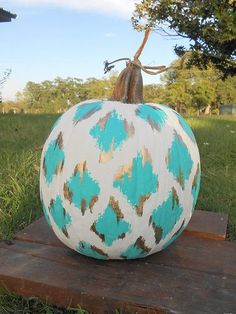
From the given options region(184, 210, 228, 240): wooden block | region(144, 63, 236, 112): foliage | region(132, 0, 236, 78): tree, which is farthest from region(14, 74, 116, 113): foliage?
region(184, 210, 228, 240): wooden block

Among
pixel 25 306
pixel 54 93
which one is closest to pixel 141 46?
pixel 25 306

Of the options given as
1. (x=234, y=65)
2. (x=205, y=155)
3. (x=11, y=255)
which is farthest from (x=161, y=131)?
(x=234, y=65)

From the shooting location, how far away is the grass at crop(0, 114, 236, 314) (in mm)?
1636

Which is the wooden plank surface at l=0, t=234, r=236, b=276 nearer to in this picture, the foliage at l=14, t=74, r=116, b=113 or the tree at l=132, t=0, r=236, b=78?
the tree at l=132, t=0, r=236, b=78

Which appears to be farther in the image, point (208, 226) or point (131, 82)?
point (208, 226)

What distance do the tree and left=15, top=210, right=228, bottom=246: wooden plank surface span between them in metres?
2.60

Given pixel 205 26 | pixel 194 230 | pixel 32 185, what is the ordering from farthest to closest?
pixel 205 26 < pixel 32 185 < pixel 194 230

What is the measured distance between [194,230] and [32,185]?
127 cm

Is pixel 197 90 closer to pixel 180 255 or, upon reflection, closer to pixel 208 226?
pixel 208 226

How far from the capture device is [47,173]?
1.70 m

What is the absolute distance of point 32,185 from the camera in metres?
2.85

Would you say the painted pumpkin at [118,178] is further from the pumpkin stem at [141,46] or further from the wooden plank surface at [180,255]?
the pumpkin stem at [141,46]

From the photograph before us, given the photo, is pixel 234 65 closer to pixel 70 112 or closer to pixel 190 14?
pixel 190 14

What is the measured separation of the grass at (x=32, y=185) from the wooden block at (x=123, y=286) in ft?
0.23
